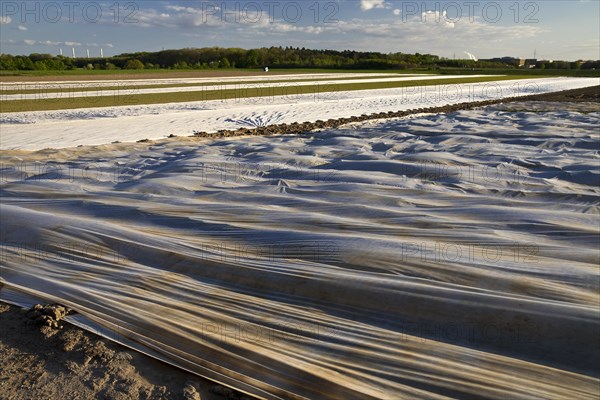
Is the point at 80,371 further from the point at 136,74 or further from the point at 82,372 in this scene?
the point at 136,74

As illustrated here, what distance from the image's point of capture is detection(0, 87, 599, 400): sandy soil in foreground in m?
2.30

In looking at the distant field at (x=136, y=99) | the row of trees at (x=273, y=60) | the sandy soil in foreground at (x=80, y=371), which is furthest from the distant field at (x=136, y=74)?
the sandy soil in foreground at (x=80, y=371)

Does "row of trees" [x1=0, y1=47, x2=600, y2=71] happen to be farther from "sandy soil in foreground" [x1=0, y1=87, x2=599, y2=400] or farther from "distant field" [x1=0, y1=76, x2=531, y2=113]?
"sandy soil in foreground" [x1=0, y1=87, x2=599, y2=400]

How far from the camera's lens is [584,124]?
8.16 meters

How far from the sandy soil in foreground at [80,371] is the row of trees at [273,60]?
154 feet

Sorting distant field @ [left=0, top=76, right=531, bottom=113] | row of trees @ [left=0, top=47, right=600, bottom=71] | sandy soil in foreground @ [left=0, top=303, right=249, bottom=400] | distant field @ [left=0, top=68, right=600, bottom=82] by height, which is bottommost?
sandy soil in foreground @ [left=0, top=303, right=249, bottom=400]

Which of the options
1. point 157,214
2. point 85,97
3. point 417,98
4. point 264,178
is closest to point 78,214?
point 157,214

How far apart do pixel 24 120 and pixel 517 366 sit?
11377 millimetres

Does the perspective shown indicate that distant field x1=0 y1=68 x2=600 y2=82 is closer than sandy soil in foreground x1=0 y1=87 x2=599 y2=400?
No

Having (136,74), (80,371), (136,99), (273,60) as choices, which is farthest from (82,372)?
(273,60)

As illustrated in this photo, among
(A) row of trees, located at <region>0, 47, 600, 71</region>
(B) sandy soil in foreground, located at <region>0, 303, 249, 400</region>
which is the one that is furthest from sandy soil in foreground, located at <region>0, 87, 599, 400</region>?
(A) row of trees, located at <region>0, 47, 600, 71</region>

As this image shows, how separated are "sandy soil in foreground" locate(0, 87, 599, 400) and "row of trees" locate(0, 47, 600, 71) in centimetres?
4698

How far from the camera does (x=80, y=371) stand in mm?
2451

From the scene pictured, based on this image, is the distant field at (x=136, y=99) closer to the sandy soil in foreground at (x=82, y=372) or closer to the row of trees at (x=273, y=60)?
the sandy soil in foreground at (x=82, y=372)
